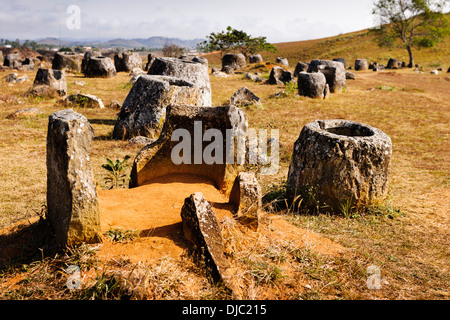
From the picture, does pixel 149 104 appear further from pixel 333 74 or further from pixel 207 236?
pixel 333 74

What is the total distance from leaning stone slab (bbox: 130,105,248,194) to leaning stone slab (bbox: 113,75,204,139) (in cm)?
376

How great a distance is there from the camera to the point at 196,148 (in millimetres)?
5863

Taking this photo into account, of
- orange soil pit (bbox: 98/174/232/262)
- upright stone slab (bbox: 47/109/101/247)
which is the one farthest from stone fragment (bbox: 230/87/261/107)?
upright stone slab (bbox: 47/109/101/247)

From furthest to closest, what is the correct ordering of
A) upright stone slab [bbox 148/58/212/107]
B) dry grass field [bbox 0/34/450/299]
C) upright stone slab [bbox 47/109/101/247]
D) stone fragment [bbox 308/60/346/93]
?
stone fragment [bbox 308/60/346/93]
upright stone slab [bbox 148/58/212/107]
upright stone slab [bbox 47/109/101/247]
dry grass field [bbox 0/34/450/299]

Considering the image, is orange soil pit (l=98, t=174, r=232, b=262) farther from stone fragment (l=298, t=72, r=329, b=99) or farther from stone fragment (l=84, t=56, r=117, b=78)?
stone fragment (l=84, t=56, r=117, b=78)

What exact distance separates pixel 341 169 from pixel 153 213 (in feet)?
9.32

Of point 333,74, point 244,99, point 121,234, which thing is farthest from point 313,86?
point 121,234

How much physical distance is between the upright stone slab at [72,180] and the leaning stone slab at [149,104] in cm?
583

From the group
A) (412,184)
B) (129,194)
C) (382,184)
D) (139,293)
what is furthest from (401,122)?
(139,293)

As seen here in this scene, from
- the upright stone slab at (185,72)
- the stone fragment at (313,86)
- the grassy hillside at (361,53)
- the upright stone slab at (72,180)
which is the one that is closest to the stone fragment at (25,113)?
the upright stone slab at (185,72)

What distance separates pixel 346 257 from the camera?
14.0 feet

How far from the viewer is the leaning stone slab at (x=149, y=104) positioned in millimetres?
9477

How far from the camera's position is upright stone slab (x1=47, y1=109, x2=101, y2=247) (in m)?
3.49

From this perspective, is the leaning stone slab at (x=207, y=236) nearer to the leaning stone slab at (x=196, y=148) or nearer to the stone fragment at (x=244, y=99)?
the leaning stone slab at (x=196, y=148)
